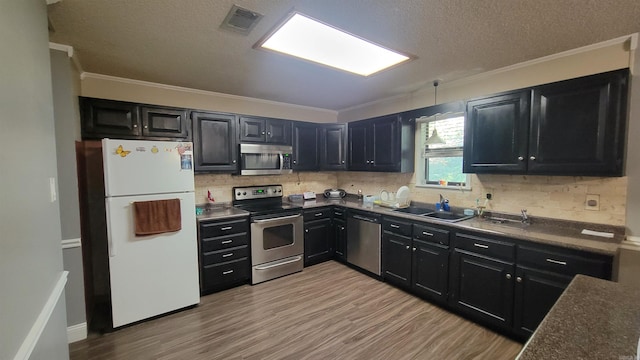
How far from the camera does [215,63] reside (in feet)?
8.45

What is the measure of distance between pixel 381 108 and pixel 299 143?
1383 millimetres

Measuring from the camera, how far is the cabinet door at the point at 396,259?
10.1ft

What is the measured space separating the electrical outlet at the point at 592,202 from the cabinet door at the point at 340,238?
8.40ft

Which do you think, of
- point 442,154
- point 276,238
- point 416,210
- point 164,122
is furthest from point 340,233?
point 164,122

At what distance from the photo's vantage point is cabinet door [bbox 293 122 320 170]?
4094mm

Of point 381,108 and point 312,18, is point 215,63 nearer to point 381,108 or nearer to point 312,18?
point 312,18

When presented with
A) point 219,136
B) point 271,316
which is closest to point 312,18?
point 219,136

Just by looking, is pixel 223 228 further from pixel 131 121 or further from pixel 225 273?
pixel 131 121

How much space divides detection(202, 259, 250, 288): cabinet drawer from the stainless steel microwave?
117cm

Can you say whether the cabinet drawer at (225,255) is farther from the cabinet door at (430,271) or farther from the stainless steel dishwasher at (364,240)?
the cabinet door at (430,271)

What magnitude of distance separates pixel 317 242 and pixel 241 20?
118 inches

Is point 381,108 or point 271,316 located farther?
point 381,108

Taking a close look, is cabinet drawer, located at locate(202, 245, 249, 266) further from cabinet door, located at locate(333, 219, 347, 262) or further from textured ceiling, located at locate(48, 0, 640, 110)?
textured ceiling, located at locate(48, 0, 640, 110)

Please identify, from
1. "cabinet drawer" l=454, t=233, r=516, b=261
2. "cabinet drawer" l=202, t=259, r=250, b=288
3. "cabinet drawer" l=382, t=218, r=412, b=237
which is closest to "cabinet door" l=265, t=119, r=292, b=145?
"cabinet drawer" l=202, t=259, r=250, b=288
